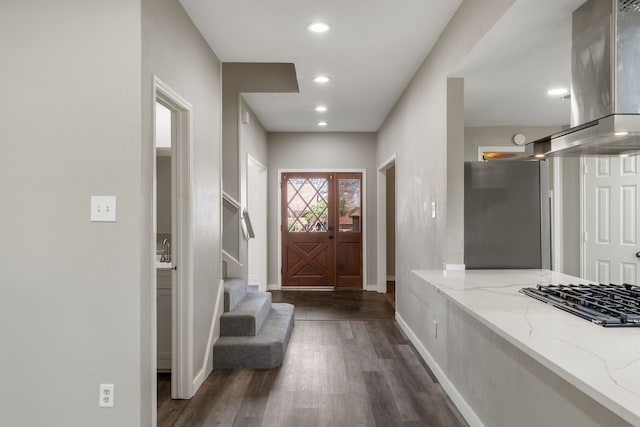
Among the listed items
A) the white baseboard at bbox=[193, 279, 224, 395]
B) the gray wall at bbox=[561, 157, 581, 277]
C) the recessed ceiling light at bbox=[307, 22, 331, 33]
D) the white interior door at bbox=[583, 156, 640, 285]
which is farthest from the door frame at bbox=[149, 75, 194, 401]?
the gray wall at bbox=[561, 157, 581, 277]

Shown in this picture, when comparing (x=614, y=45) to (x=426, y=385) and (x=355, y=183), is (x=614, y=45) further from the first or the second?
(x=355, y=183)

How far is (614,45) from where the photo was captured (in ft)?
5.68

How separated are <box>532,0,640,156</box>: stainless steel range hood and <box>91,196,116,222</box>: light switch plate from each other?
2.11m

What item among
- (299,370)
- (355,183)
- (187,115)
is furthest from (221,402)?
(355,183)

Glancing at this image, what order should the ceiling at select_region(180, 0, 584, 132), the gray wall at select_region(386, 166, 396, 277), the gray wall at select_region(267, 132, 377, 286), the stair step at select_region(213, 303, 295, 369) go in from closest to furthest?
the ceiling at select_region(180, 0, 584, 132) → the stair step at select_region(213, 303, 295, 369) → the gray wall at select_region(267, 132, 377, 286) → the gray wall at select_region(386, 166, 396, 277)

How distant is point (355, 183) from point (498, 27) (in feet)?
15.9

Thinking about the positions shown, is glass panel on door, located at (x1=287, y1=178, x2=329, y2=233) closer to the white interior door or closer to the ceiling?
the ceiling

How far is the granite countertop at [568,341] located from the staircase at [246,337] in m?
1.83

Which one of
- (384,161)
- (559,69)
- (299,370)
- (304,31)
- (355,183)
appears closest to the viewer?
(304,31)

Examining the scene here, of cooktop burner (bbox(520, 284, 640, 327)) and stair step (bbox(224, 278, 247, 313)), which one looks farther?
stair step (bbox(224, 278, 247, 313))

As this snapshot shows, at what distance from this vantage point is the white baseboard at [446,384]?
2507 mm

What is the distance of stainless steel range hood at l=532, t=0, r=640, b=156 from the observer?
66.8 inches

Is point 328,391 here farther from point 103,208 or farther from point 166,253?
point 103,208

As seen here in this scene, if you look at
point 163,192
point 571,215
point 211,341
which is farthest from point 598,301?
point 571,215
